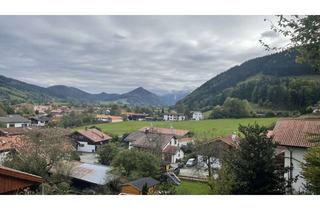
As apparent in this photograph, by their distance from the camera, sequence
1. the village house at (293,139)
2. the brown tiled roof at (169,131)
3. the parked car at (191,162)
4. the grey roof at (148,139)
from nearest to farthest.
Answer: the village house at (293,139), the parked car at (191,162), the grey roof at (148,139), the brown tiled roof at (169,131)

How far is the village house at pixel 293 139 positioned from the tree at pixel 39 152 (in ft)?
14.5

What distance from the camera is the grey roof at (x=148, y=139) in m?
9.48

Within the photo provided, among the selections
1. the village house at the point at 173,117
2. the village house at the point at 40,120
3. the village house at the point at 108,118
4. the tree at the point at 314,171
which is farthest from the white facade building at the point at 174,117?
the tree at the point at 314,171

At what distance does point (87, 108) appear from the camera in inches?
423

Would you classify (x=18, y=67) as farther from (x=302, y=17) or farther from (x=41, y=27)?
(x=302, y=17)

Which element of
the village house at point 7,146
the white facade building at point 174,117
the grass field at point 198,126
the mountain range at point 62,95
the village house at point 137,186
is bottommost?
the village house at point 137,186

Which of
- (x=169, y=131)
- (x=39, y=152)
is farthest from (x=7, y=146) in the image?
(x=169, y=131)

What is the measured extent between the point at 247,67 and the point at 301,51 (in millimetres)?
5869

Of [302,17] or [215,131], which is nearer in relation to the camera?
[302,17]

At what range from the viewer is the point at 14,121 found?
9.73 meters

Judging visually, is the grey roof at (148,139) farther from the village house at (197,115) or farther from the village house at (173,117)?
the village house at (197,115)

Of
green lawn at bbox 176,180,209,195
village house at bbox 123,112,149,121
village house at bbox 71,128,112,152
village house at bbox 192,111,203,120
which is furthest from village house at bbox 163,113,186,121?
green lawn at bbox 176,180,209,195

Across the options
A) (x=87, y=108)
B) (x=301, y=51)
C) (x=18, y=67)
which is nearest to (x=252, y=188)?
(x=301, y=51)

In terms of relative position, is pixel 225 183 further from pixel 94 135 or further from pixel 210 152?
pixel 94 135
